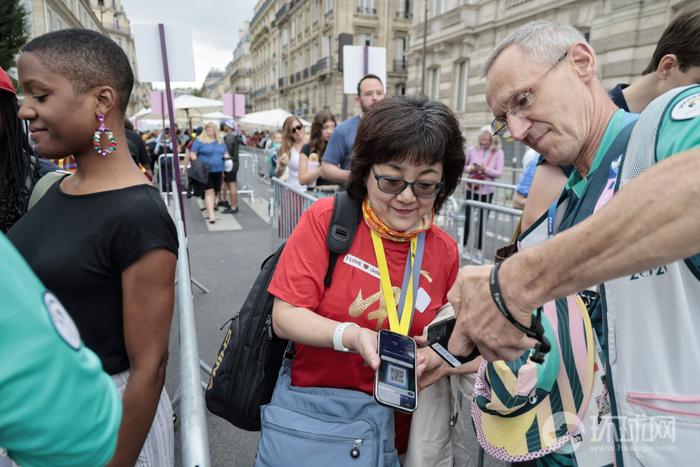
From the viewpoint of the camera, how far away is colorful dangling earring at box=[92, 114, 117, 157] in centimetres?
148

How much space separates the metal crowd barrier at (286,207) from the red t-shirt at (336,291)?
2604 mm

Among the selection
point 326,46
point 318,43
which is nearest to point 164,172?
point 326,46

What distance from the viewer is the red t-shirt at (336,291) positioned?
1.67 metres

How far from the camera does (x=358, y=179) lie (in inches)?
74.2

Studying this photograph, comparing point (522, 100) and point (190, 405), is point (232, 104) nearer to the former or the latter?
point (522, 100)

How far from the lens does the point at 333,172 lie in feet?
15.0

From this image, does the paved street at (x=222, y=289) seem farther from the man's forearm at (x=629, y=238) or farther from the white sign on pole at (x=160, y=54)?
the white sign on pole at (x=160, y=54)

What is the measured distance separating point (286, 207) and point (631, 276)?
4.40 m

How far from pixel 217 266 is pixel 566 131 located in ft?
20.2

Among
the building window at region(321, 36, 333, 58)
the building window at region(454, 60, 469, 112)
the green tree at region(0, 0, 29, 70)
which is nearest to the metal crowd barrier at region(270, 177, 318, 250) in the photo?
the building window at region(454, 60, 469, 112)

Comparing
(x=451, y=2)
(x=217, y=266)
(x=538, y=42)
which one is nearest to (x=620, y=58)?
(x=451, y=2)

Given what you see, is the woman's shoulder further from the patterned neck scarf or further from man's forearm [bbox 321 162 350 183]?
man's forearm [bbox 321 162 350 183]

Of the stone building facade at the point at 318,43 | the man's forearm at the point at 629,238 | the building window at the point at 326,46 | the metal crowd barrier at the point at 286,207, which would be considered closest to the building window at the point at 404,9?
the stone building facade at the point at 318,43

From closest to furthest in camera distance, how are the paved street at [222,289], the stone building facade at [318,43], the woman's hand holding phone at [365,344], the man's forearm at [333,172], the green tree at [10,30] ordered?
1. the woman's hand holding phone at [365,344]
2. the paved street at [222,289]
3. the man's forearm at [333,172]
4. the green tree at [10,30]
5. the stone building facade at [318,43]
